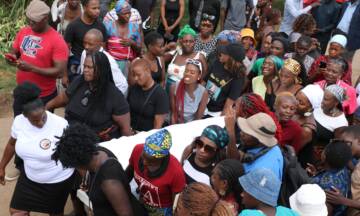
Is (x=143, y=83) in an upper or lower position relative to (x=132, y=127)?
upper

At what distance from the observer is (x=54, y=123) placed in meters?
4.26

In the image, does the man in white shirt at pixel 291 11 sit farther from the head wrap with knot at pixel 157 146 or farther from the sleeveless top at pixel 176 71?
the head wrap with knot at pixel 157 146

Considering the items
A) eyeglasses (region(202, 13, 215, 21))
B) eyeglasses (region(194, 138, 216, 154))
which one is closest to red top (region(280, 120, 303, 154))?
eyeglasses (region(194, 138, 216, 154))

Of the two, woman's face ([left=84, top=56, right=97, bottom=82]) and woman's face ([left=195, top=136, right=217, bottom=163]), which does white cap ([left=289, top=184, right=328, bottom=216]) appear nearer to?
woman's face ([left=195, top=136, right=217, bottom=163])

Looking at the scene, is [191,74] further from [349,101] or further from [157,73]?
[349,101]

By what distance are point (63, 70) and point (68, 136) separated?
6.56 feet

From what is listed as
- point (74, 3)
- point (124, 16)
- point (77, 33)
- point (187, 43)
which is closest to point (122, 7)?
point (124, 16)

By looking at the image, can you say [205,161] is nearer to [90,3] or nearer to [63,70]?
[63,70]

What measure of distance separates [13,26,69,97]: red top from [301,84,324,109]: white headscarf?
2495 millimetres

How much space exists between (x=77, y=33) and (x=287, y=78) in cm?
249

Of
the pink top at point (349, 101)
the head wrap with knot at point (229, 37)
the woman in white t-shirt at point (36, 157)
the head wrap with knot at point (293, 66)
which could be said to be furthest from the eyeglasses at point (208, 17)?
the woman in white t-shirt at point (36, 157)

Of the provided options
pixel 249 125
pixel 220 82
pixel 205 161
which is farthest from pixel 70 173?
pixel 220 82

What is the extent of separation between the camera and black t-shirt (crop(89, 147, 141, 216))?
3.43 m

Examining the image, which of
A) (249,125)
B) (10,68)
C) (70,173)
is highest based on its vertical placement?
(249,125)
